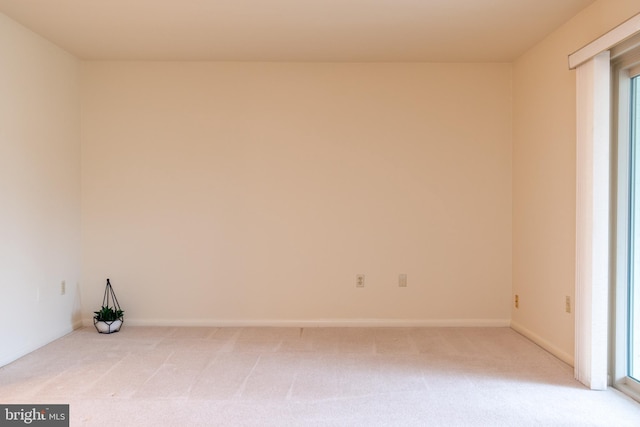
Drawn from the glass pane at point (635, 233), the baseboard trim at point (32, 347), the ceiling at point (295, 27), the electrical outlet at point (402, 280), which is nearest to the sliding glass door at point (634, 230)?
the glass pane at point (635, 233)

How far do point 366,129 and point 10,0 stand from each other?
2.89m

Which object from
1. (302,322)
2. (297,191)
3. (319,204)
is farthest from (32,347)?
(319,204)

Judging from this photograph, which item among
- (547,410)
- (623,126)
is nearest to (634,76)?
(623,126)

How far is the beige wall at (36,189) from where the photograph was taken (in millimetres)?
3471

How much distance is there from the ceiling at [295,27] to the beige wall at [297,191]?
281mm

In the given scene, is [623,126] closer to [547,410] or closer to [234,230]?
[547,410]

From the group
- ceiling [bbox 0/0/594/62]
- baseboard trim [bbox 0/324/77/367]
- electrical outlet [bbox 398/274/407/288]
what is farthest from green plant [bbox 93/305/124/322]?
electrical outlet [bbox 398/274/407/288]

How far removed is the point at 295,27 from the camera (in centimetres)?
362

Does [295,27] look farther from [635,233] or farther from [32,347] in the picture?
[32,347]

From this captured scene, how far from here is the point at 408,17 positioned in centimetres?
343

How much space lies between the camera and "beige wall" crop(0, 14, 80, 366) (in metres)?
3.47

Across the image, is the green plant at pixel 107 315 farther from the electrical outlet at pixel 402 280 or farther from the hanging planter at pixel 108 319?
the electrical outlet at pixel 402 280

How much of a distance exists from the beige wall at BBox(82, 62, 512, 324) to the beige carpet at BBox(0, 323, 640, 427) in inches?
15.6

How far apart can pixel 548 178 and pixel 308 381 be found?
2.39 m
